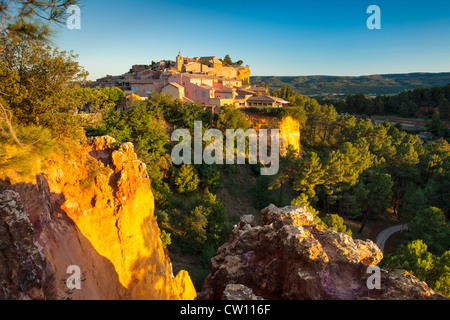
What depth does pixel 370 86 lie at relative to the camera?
540 ft

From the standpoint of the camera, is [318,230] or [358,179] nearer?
[318,230]

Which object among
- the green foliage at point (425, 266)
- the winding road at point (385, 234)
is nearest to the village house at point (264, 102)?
the winding road at point (385, 234)

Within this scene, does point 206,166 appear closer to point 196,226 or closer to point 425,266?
point 196,226

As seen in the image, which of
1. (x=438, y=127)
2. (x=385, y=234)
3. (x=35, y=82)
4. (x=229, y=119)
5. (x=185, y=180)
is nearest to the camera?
(x=35, y=82)

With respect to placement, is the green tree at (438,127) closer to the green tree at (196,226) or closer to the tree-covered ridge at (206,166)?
the tree-covered ridge at (206,166)

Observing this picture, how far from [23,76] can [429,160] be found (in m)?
46.9

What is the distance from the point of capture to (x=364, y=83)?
176750 mm

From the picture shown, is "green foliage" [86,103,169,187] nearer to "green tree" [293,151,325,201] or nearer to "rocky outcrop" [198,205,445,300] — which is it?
"green tree" [293,151,325,201]

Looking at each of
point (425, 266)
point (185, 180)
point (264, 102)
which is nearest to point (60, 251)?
point (425, 266)

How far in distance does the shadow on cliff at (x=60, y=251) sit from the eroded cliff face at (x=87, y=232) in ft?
0.08

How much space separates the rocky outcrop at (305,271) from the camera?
6672 millimetres

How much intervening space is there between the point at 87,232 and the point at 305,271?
278 inches
